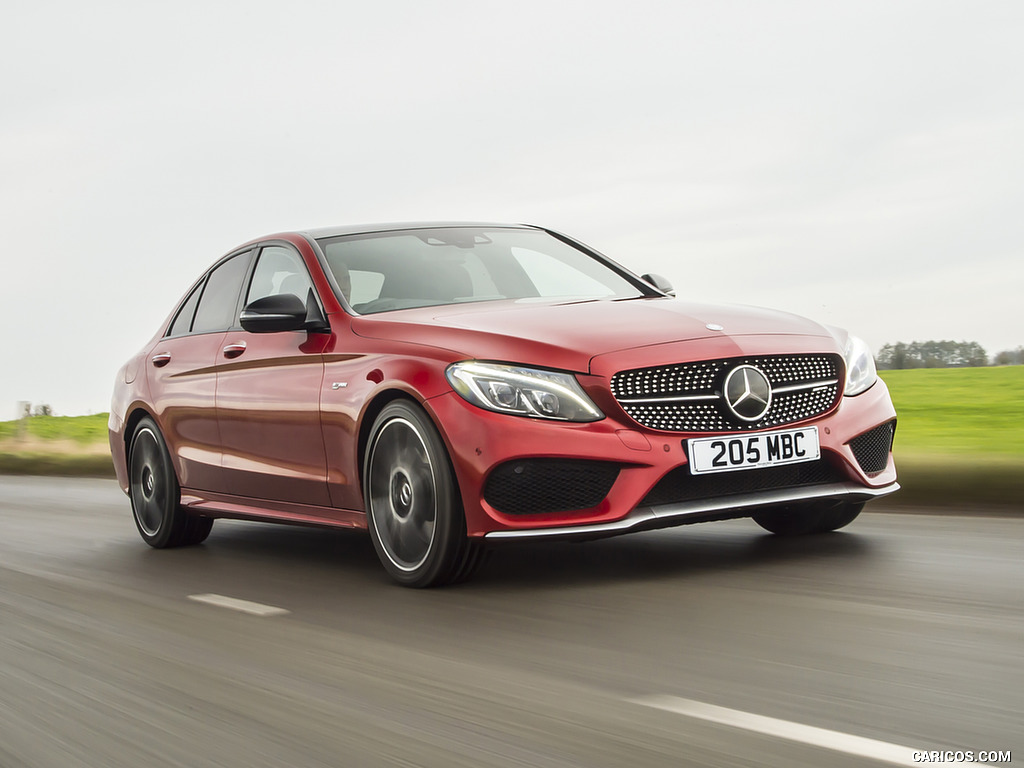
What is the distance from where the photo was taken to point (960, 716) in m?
3.14

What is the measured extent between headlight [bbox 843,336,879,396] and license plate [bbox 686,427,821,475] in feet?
1.29

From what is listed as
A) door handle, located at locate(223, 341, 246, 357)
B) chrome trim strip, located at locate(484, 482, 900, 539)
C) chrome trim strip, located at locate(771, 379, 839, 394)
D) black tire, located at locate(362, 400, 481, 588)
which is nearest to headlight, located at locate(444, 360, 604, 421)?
black tire, located at locate(362, 400, 481, 588)

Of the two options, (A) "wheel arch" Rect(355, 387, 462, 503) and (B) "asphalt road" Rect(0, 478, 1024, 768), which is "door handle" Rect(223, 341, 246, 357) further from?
(A) "wheel arch" Rect(355, 387, 462, 503)

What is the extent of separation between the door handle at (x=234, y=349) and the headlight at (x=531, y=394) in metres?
2.13

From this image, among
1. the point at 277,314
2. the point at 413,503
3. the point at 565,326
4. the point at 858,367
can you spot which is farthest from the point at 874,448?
the point at 277,314

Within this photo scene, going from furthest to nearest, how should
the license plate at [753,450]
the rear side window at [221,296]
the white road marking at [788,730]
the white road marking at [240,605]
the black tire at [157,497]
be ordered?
the black tire at [157,497], the rear side window at [221,296], the white road marking at [240,605], the license plate at [753,450], the white road marking at [788,730]

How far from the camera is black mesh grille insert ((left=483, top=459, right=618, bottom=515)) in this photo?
504 cm

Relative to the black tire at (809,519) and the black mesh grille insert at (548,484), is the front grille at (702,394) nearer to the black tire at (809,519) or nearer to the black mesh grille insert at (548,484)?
the black mesh grille insert at (548,484)

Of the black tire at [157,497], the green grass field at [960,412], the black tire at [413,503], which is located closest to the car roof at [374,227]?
the black tire at [413,503]

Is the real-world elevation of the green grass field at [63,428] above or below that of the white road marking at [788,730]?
below

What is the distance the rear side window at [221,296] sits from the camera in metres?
→ 7.40

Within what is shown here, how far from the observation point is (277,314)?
6.15 meters

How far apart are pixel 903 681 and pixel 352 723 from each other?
138cm

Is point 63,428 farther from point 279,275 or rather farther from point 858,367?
point 858,367
